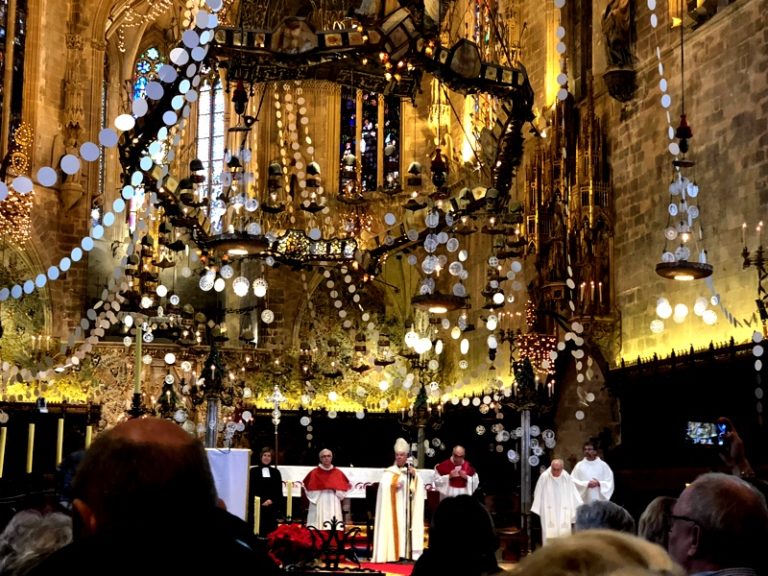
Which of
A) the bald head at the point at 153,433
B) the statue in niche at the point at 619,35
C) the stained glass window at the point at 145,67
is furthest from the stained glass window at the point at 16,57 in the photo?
the bald head at the point at 153,433

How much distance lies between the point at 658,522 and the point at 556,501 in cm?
1214

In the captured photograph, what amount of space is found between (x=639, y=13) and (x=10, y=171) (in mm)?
12719

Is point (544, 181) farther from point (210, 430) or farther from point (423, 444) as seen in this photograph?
point (210, 430)

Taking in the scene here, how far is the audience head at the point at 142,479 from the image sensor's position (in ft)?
7.50

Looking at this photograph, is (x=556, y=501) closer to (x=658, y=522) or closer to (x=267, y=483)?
(x=267, y=483)

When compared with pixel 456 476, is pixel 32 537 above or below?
below

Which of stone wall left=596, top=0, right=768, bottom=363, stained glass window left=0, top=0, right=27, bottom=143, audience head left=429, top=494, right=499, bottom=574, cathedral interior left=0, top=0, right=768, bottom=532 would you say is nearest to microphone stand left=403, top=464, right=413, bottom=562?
cathedral interior left=0, top=0, right=768, bottom=532

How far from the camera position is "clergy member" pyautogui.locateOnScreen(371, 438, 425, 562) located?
17156mm

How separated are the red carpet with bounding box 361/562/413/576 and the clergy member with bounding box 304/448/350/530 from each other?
108 centimetres

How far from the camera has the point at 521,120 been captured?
12.6m

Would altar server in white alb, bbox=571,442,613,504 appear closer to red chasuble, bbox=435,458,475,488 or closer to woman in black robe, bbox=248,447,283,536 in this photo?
red chasuble, bbox=435,458,475,488

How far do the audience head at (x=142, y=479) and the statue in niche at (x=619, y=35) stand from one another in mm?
18005

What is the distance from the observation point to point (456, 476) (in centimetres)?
1688

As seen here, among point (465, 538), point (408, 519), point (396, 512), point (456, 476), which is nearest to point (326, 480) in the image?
point (396, 512)
